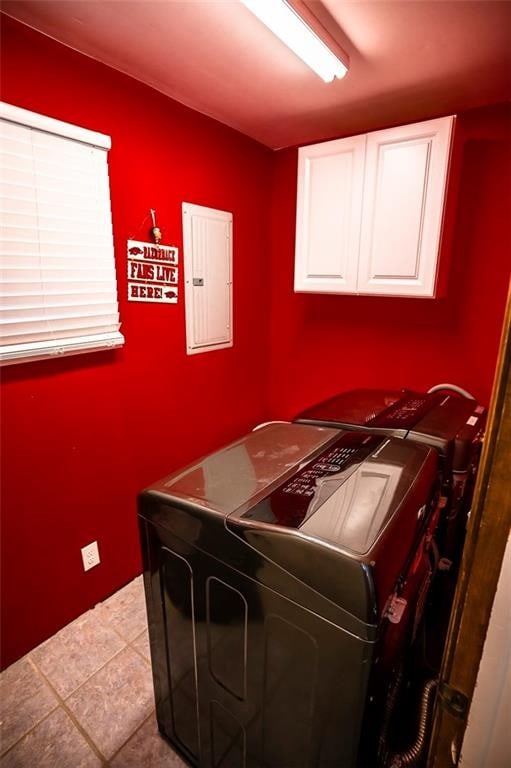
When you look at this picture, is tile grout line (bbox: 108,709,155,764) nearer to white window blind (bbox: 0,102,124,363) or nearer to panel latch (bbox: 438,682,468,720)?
panel latch (bbox: 438,682,468,720)

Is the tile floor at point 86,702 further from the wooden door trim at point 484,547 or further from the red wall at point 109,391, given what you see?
the wooden door trim at point 484,547

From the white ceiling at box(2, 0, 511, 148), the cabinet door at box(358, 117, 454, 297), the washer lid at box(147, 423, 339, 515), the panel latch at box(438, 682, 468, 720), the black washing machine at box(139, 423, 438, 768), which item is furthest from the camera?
the cabinet door at box(358, 117, 454, 297)

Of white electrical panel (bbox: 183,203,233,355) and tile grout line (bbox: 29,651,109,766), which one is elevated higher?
white electrical panel (bbox: 183,203,233,355)

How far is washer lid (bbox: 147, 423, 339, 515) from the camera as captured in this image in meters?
0.99

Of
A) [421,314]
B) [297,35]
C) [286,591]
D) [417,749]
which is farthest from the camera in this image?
[421,314]

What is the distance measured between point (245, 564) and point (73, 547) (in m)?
1.34

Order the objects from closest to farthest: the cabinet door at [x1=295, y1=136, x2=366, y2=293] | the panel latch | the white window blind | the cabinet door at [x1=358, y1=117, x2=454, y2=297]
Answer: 1. the panel latch
2. the white window blind
3. the cabinet door at [x1=358, y1=117, x2=454, y2=297]
4. the cabinet door at [x1=295, y1=136, x2=366, y2=293]

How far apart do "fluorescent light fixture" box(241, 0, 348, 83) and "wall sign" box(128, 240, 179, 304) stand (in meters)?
0.99

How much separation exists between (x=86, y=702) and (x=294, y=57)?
2.70 metres

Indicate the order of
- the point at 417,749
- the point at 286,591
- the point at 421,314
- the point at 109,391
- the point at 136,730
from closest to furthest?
the point at 286,591, the point at 417,749, the point at 136,730, the point at 109,391, the point at 421,314

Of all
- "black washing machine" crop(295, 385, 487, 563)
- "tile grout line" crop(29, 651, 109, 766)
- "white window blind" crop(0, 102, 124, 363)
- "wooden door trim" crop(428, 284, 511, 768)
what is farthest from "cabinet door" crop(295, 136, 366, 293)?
"tile grout line" crop(29, 651, 109, 766)

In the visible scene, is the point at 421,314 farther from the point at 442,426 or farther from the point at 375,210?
the point at 442,426

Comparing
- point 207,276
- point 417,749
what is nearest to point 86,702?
point 417,749

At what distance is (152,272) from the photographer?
6.44 feet
